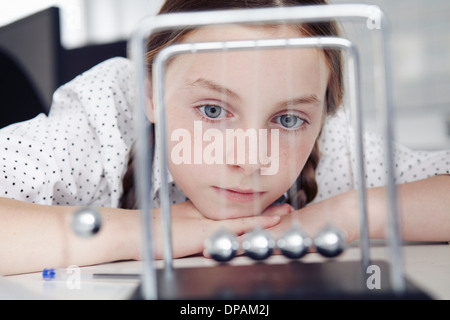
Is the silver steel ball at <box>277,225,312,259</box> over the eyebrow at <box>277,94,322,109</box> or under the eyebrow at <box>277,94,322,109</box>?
under

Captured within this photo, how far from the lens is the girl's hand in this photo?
0.40 m

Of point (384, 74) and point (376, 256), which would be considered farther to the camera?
point (376, 256)

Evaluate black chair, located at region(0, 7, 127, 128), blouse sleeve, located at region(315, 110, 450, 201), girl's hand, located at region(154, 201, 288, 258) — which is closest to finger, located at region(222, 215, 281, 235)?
girl's hand, located at region(154, 201, 288, 258)

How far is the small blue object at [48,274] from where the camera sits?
0.38 meters

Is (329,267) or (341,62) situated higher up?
(341,62)

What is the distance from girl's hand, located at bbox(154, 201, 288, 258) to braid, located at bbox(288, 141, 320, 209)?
0.02 meters

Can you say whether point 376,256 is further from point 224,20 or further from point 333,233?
point 224,20

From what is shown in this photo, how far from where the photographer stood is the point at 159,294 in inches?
11.3

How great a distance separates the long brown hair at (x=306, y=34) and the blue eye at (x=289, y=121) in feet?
0.16

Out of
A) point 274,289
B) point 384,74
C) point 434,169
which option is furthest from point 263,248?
point 434,169

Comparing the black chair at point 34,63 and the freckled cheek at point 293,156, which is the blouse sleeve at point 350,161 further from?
the black chair at point 34,63

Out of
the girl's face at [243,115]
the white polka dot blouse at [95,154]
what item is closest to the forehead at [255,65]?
the girl's face at [243,115]

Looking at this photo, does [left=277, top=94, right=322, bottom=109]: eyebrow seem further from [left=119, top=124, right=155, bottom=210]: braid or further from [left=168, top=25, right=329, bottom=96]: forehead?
[left=119, top=124, right=155, bottom=210]: braid
